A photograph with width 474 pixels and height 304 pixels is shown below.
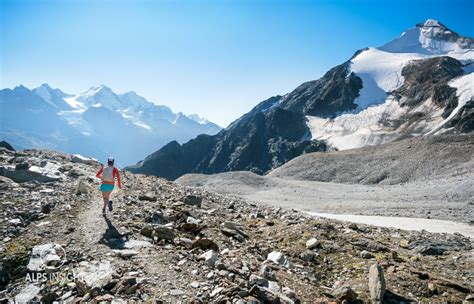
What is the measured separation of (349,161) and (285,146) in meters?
77.4

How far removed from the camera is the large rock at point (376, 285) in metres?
8.16

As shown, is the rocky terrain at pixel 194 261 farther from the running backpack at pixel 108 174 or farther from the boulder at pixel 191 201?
the boulder at pixel 191 201

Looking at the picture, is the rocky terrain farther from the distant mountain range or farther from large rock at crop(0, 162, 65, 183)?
the distant mountain range

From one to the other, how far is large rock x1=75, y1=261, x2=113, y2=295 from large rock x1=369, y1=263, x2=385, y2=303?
6.51 meters

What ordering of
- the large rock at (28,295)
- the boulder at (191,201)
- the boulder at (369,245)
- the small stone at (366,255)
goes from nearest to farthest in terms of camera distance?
the large rock at (28,295)
the small stone at (366,255)
the boulder at (369,245)
the boulder at (191,201)

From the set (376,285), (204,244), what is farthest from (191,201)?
(376,285)

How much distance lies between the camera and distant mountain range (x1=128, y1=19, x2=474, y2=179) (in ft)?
417

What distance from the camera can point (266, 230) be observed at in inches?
575

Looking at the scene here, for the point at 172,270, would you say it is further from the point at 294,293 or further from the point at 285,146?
the point at 285,146

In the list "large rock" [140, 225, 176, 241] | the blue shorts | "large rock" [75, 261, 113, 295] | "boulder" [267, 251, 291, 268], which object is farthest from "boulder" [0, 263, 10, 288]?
"boulder" [267, 251, 291, 268]

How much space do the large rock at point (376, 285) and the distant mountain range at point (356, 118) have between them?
118839mm

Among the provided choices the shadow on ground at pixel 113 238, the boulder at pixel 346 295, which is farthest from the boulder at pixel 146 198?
the boulder at pixel 346 295

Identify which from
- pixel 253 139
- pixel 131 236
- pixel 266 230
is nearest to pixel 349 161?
pixel 266 230

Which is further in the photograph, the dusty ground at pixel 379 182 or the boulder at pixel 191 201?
the dusty ground at pixel 379 182
